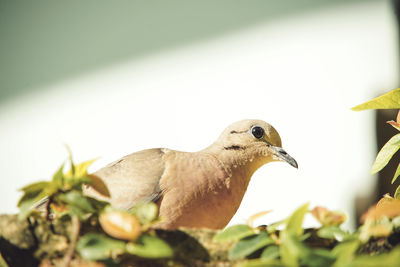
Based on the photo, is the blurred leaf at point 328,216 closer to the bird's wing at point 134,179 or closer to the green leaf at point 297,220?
the green leaf at point 297,220

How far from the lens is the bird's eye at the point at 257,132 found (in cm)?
87

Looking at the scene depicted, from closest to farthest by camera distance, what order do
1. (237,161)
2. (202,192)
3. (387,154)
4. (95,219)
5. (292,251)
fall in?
(292,251) < (95,219) < (387,154) < (202,192) < (237,161)

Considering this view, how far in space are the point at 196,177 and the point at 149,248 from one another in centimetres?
34

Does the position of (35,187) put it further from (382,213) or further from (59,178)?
(382,213)

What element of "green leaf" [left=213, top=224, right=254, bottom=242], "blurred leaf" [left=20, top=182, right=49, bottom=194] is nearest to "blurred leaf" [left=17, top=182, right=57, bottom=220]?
"blurred leaf" [left=20, top=182, right=49, bottom=194]

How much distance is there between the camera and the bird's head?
33.4 inches

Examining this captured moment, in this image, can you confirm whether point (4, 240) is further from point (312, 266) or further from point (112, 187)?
point (312, 266)

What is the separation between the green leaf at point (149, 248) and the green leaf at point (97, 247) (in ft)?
0.05

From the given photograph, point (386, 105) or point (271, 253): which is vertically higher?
point (386, 105)

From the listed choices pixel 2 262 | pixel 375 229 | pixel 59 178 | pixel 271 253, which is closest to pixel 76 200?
pixel 59 178

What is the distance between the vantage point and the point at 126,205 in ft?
2.29

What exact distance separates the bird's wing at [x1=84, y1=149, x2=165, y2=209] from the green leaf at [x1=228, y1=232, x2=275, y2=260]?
29cm

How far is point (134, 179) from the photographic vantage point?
0.75m

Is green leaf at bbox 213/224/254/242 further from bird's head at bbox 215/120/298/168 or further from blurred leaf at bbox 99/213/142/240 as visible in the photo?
bird's head at bbox 215/120/298/168
